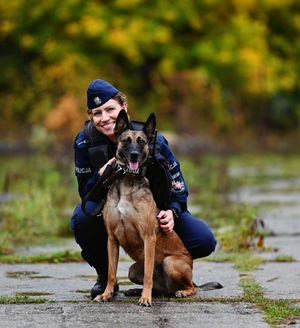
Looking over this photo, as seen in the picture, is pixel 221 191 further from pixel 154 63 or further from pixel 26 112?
pixel 154 63

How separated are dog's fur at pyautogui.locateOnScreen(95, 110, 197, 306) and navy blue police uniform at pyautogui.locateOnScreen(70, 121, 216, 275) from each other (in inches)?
11.1

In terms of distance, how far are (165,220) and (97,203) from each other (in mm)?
544

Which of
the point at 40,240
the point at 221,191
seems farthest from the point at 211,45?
the point at 40,240

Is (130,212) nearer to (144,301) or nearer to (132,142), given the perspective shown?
(132,142)

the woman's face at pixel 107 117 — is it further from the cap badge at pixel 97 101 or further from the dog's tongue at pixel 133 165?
the dog's tongue at pixel 133 165

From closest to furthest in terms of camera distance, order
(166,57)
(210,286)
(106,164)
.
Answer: (106,164) < (210,286) < (166,57)

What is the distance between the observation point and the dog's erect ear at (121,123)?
21.2ft

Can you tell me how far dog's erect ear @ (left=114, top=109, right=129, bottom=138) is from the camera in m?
6.46

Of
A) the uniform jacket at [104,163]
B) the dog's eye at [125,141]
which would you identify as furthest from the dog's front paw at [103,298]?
the dog's eye at [125,141]

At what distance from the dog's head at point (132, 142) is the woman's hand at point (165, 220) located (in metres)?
0.44

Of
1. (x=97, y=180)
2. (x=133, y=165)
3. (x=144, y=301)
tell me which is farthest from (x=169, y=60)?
(x=144, y=301)

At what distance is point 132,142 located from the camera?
20.9ft

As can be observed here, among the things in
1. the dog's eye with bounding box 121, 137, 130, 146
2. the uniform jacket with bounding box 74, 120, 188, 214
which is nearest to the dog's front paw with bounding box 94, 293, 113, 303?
the uniform jacket with bounding box 74, 120, 188, 214

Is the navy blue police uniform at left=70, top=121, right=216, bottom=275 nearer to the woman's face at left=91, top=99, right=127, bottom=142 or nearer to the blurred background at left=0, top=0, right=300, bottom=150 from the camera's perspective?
the woman's face at left=91, top=99, right=127, bottom=142
